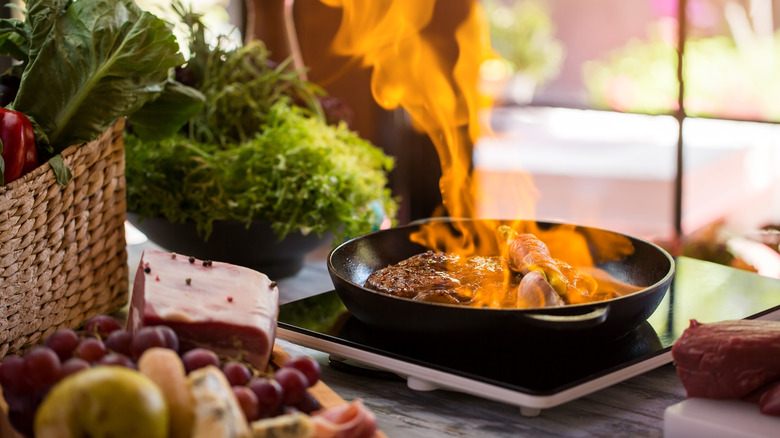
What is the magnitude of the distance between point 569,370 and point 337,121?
1.36 metres

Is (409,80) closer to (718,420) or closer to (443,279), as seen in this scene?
(443,279)

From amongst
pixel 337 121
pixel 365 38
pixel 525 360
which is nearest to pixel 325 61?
pixel 337 121

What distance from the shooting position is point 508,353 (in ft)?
3.69

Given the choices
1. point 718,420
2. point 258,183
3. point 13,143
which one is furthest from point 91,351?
point 258,183

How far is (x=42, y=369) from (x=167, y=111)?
0.85 meters

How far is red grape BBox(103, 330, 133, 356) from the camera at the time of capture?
3.25ft

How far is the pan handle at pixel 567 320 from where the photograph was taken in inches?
40.4

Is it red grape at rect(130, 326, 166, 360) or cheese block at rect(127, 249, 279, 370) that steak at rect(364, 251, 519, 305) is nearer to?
cheese block at rect(127, 249, 279, 370)

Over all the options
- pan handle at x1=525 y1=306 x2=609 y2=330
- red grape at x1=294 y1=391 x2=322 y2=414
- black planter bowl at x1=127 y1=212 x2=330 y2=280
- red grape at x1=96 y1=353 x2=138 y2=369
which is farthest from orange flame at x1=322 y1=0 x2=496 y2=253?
red grape at x1=96 y1=353 x2=138 y2=369

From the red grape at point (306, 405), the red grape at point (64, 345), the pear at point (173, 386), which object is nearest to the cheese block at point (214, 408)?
the pear at point (173, 386)

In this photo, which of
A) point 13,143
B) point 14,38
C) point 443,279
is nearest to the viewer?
point 13,143

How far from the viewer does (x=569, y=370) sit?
3.53 feet

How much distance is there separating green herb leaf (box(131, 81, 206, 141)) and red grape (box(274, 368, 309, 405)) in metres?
0.86

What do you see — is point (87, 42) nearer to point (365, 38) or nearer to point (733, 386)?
point (365, 38)
